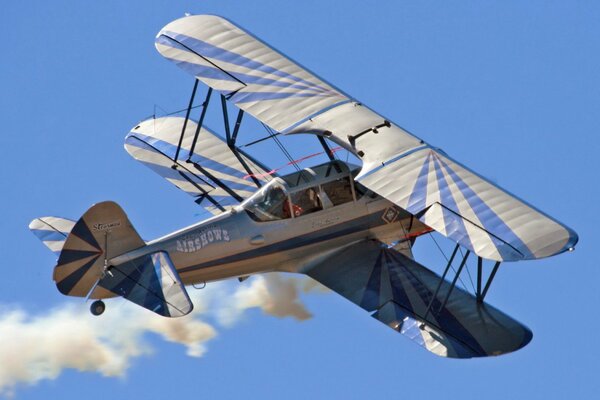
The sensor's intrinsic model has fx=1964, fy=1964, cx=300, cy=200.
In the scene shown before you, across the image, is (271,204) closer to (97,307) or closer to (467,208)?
(97,307)

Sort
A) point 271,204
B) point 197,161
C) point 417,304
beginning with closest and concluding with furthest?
point 417,304 < point 271,204 < point 197,161

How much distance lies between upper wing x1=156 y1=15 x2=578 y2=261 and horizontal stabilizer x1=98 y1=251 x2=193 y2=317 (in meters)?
3.12

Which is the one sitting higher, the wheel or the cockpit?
the cockpit

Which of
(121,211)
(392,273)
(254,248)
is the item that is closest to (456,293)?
(392,273)

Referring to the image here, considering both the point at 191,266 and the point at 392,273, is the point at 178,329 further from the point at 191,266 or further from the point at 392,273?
the point at 392,273

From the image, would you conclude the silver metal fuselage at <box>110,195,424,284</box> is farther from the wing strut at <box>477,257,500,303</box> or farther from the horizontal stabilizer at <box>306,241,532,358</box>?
the wing strut at <box>477,257,500,303</box>

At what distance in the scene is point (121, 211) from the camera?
92.6 feet

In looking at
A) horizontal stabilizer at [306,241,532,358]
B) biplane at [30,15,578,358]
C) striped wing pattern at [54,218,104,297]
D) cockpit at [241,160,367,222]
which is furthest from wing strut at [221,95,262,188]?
striped wing pattern at [54,218,104,297]

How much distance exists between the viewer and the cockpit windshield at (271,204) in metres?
29.5

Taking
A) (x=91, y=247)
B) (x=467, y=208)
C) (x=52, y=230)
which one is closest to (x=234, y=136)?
(x=52, y=230)

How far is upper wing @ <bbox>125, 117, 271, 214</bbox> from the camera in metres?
32.1

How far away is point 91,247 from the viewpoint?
92.4 feet

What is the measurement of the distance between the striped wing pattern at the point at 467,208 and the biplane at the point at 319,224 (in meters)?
0.02

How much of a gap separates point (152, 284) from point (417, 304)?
12.9 feet
